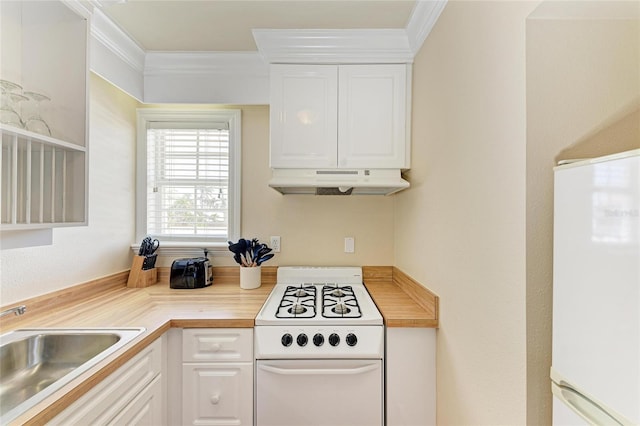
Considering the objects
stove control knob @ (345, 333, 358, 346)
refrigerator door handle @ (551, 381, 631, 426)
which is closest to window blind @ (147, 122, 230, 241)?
stove control knob @ (345, 333, 358, 346)

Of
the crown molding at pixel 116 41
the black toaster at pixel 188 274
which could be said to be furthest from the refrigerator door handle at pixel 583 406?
the crown molding at pixel 116 41

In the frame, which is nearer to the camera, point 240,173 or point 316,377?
point 316,377

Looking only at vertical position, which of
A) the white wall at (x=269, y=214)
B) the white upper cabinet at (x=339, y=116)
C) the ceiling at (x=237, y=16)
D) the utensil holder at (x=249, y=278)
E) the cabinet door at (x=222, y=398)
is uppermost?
the ceiling at (x=237, y=16)

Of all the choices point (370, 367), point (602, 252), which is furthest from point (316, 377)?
point (602, 252)

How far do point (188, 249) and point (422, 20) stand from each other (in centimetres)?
211

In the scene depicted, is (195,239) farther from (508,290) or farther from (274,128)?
(508,290)

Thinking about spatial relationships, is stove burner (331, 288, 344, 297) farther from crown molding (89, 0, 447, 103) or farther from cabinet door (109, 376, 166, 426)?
crown molding (89, 0, 447, 103)

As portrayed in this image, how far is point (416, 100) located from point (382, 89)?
0.22m

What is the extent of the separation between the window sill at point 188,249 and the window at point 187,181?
0.05 m

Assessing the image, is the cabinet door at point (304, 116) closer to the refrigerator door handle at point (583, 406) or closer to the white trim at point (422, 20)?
the white trim at point (422, 20)

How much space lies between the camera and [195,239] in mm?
2342

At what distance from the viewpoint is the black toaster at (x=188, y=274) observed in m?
2.07

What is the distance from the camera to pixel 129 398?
A: 120 centimetres

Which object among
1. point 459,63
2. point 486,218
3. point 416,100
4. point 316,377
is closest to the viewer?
point 486,218
